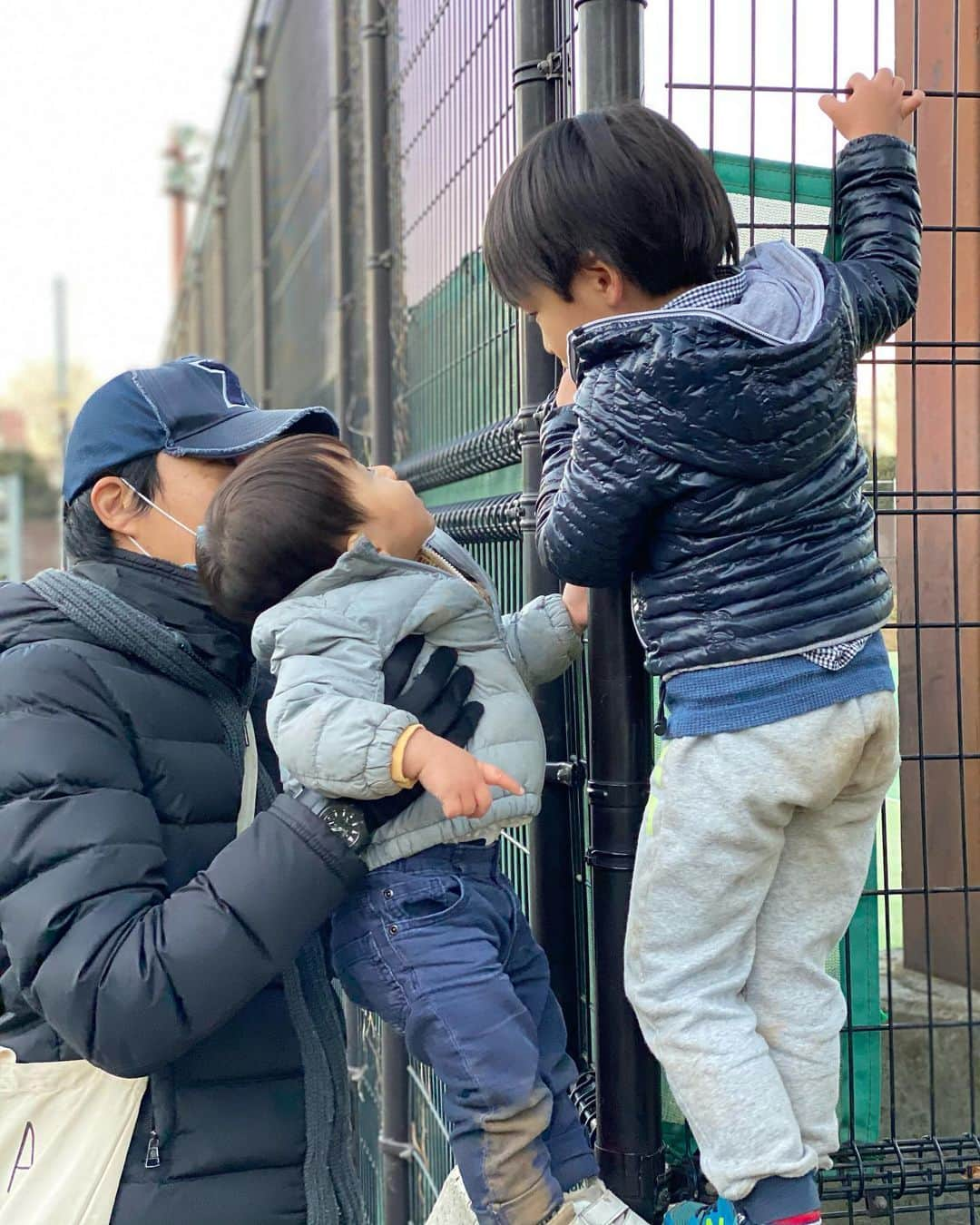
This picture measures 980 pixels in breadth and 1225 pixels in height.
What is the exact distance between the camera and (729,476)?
1.78 meters

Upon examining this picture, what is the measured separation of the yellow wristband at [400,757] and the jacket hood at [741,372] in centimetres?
49

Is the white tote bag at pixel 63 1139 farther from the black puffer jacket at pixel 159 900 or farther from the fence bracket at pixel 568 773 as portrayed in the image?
the fence bracket at pixel 568 773

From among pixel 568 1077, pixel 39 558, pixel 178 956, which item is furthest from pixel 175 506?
pixel 39 558

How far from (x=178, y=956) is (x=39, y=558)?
3382cm

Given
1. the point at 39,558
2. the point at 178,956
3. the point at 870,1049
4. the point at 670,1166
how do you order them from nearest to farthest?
the point at 178,956 < the point at 670,1166 < the point at 870,1049 < the point at 39,558

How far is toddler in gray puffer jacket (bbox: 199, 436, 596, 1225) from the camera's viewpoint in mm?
1775

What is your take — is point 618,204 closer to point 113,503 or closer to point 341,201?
point 113,503

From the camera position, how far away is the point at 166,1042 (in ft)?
5.73

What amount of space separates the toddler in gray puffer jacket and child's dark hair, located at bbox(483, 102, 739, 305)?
1.32 ft

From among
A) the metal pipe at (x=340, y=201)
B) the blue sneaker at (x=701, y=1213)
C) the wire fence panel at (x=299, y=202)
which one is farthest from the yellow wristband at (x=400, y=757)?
the wire fence panel at (x=299, y=202)

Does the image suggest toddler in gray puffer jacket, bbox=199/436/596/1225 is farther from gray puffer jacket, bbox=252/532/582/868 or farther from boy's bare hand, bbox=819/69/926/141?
boy's bare hand, bbox=819/69/926/141

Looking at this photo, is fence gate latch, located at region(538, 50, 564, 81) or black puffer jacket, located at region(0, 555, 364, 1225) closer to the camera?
black puffer jacket, located at region(0, 555, 364, 1225)

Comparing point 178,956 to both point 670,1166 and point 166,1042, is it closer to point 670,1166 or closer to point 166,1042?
point 166,1042

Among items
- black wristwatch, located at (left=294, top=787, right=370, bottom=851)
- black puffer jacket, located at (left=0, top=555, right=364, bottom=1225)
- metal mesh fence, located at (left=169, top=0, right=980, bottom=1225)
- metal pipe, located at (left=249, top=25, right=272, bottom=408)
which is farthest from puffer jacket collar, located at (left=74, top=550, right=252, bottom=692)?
metal pipe, located at (left=249, top=25, right=272, bottom=408)
